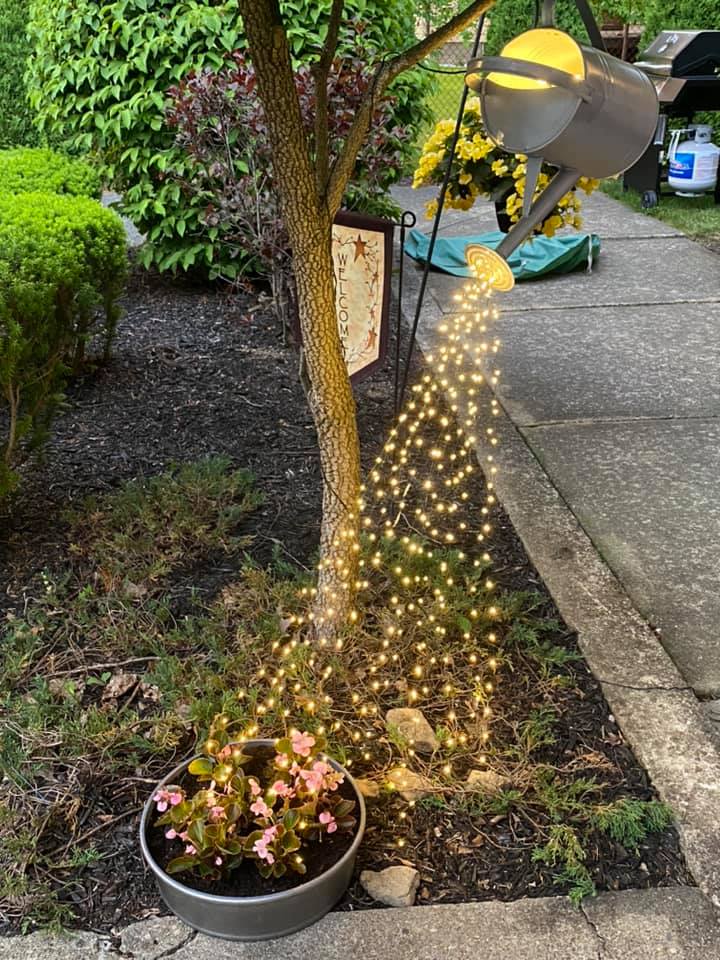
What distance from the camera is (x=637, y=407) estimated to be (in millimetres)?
4129

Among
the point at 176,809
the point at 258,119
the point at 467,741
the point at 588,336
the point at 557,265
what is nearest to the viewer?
the point at 176,809

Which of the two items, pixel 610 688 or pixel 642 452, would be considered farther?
pixel 642 452

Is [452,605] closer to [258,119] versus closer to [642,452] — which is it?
[642,452]

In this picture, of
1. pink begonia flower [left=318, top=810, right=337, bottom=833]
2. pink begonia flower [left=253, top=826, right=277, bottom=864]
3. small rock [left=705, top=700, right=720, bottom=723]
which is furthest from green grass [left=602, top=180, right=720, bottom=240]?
pink begonia flower [left=253, top=826, right=277, bottom=864]

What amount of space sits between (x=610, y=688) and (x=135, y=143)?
418 cm

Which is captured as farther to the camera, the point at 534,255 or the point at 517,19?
the point at 517,19

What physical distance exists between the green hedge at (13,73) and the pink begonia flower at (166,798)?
8153mm

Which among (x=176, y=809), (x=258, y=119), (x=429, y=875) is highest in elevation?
(x=258, y=119)

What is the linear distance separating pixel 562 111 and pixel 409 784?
144cm

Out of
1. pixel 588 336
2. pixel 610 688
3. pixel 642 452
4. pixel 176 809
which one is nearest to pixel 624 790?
pixel 610 688

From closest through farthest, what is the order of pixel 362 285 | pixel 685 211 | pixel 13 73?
pixel 362 285 → pixel 685 211 → pixel 13 73

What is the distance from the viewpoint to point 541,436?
Result: 3865 mm

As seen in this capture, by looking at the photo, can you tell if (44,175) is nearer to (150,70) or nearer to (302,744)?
(150,70)

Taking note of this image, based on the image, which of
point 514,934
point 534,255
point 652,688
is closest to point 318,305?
point 652,688
